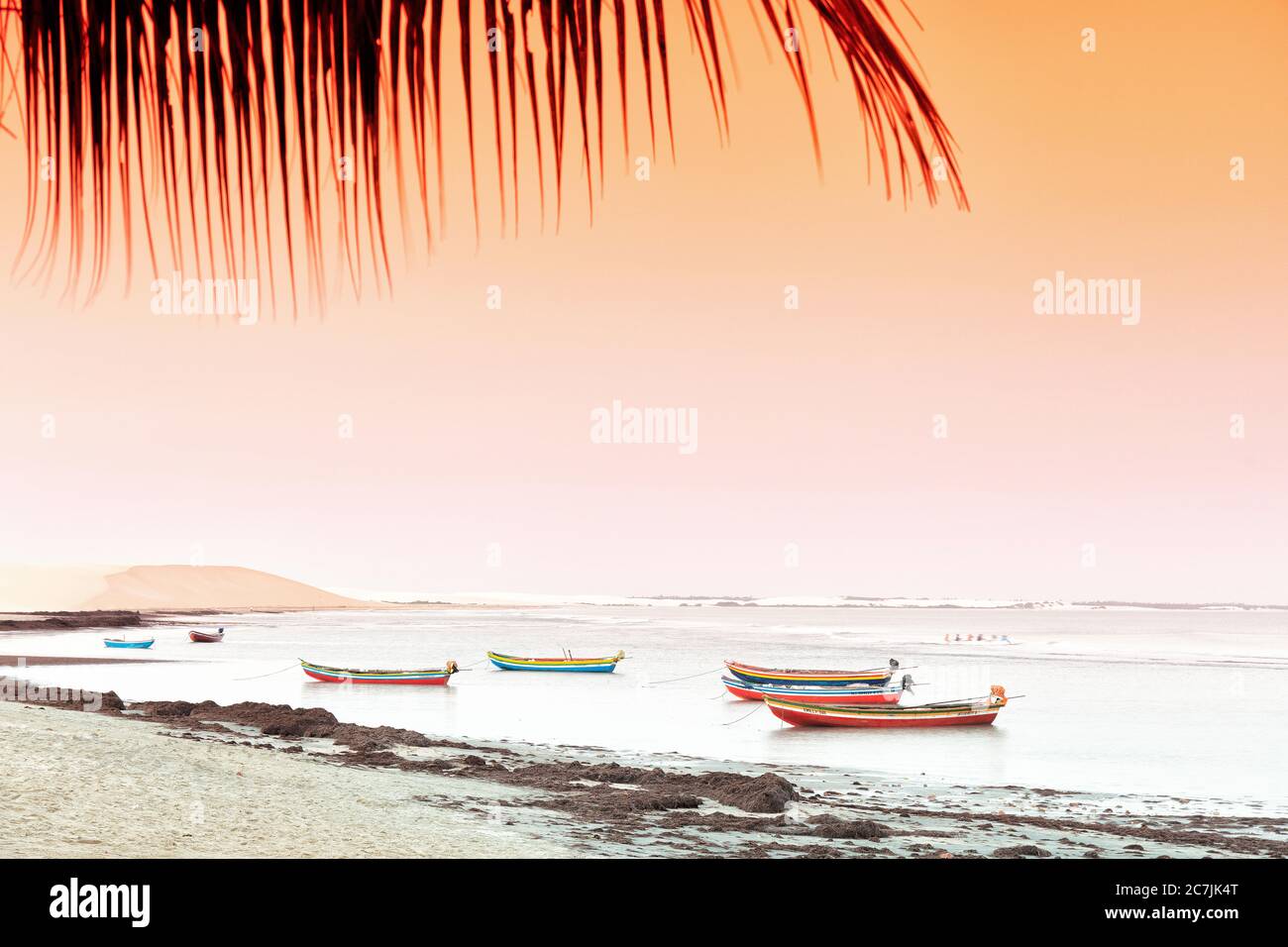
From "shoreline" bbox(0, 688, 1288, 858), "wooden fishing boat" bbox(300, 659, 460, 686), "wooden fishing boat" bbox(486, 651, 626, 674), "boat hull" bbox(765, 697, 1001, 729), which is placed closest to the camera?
"shoreline" bbox(0, 688, 1288, 858)

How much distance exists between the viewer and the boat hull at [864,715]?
71.2 ft

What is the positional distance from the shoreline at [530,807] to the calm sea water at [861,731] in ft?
10.4

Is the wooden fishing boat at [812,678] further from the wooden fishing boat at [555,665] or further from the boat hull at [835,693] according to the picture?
the wooden fishing boat at [555,665]

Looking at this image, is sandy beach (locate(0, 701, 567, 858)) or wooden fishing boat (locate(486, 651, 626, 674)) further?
wooden fishing boat (locate(486, 651, 626, 674))

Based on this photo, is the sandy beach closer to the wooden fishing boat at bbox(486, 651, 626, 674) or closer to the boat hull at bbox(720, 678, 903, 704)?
the boat hull at bbox(720, 678, 903, 704)

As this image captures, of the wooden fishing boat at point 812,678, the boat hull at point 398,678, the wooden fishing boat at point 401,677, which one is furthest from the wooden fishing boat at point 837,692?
the boat hull at point 398,678

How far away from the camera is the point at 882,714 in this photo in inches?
858

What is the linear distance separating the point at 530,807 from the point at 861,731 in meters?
12.7

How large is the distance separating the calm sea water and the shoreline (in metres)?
3.16

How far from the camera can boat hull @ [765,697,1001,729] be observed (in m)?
21.7

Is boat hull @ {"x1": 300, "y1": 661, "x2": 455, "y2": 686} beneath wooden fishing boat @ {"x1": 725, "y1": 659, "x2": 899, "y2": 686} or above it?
beneath

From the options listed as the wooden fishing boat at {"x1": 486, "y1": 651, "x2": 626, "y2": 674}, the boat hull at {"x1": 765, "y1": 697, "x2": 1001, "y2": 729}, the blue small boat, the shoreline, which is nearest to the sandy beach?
the shoreline

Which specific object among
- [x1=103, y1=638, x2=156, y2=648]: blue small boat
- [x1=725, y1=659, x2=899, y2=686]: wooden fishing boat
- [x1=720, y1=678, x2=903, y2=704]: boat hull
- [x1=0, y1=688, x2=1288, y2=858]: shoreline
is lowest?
[x1=103, y1=638, x2=156, y2=648]: blue small boat
